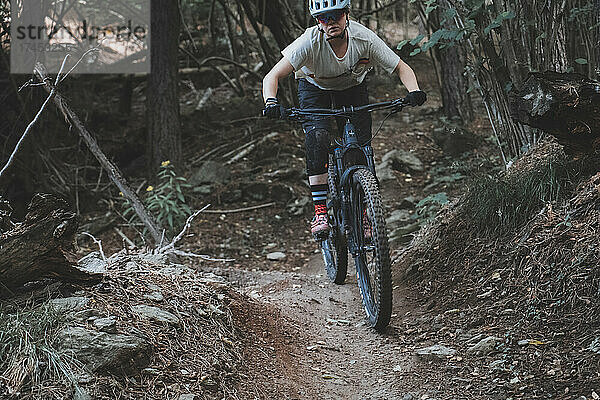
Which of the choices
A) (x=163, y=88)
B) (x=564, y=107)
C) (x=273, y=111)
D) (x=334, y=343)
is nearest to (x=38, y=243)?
(x=273, y=111)

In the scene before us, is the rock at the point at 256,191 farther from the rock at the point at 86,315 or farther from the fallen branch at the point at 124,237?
the rock at the point at 86,315

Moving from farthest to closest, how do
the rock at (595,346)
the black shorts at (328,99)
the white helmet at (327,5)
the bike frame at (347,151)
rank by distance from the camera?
1. the black shorts at (328,99)
2. the bike frame at (347,151)
3. the white helmet at (327,5)
4. the rock at (595,346)

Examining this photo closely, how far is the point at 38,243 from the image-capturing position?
2891 mm

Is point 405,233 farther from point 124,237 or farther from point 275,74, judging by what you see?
point 124,237

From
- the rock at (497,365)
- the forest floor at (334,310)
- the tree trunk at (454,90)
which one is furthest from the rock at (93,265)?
the tree trunk at (454,90)

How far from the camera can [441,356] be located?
10.9ft

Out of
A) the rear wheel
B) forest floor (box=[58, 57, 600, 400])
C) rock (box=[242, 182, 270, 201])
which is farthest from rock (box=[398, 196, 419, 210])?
the rear wheel

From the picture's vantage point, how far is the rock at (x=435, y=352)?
10.9 feet

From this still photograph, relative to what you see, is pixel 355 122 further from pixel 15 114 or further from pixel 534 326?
pixel 15 114

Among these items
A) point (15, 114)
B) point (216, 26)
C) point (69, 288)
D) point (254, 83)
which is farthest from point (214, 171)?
point (69, 288)

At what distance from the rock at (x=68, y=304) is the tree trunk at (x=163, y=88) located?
5.91 meters

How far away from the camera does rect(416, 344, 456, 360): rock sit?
333 cm

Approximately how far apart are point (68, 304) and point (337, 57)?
2.25 meters

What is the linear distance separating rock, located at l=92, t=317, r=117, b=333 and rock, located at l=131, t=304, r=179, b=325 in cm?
24
